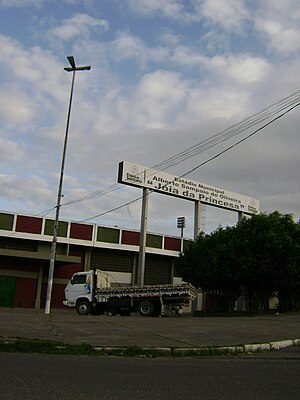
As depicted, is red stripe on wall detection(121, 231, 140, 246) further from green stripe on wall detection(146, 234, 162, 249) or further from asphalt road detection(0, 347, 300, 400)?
asphalt road detection(0, 347, 300, 400)

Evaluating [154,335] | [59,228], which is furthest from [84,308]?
[154,335]

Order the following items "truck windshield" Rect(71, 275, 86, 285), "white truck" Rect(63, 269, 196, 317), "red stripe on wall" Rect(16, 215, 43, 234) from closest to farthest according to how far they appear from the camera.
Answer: "white truck" Rect(63, 269, 196, 317) → "truck windshield" Rect(71, 275, 86, 285) → "red stripe on wall" Rect(16, 215, 43, 234)

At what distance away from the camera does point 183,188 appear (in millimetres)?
37625

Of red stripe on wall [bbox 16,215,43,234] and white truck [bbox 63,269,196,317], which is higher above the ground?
red stripe on wall [bbox 16,215,43,234]

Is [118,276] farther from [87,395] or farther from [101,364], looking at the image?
[87,395]

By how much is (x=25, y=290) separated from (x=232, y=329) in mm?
25249

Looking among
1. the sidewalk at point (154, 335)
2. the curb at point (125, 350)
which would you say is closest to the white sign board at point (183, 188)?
the sidewalk at point (154, 335)

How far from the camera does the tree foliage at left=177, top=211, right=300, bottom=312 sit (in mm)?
29375

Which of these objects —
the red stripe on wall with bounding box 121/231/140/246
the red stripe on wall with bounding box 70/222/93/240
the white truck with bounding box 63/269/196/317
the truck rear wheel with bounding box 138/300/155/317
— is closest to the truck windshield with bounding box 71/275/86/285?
the white truck with bounding box 63/269/196/317

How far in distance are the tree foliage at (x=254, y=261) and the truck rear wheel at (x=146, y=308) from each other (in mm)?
6195

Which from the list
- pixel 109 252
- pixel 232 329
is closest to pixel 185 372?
pixel 232 329

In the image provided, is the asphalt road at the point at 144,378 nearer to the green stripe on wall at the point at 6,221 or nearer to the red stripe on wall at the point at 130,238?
the green stripe on wall at the point at 6,221

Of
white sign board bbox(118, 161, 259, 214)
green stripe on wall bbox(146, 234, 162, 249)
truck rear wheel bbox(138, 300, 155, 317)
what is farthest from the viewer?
green stripe on wall bbox(146, 234, 162, 249)

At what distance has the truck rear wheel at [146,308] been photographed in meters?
26.4
